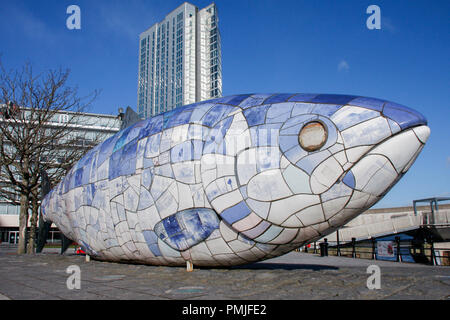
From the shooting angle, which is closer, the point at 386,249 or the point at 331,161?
the point at 331,161

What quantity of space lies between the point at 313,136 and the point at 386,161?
3.27ft

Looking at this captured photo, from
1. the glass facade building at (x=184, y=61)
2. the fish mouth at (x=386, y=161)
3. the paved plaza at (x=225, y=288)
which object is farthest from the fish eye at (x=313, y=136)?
the glass facade building at (x=184, y=61)

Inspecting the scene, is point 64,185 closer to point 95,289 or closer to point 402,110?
point 95,289

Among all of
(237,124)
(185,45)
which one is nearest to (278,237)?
(237,124)

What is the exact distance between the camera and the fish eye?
15.5 ft

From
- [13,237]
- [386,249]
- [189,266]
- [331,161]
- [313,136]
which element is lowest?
[13,237]

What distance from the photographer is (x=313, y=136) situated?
4.78 m

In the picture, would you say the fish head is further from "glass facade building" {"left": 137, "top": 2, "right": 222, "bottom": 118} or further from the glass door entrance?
"glass facade building" {"left": 137, "top": 2, "right": 222, "bottom": 118}

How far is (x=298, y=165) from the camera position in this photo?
189 inches

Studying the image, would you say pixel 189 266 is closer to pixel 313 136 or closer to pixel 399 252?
pixel 313 136

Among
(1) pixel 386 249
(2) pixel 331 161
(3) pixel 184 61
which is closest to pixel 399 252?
(1) pixel 386 249

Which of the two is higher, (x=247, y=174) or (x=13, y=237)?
(x=247, y=174)
